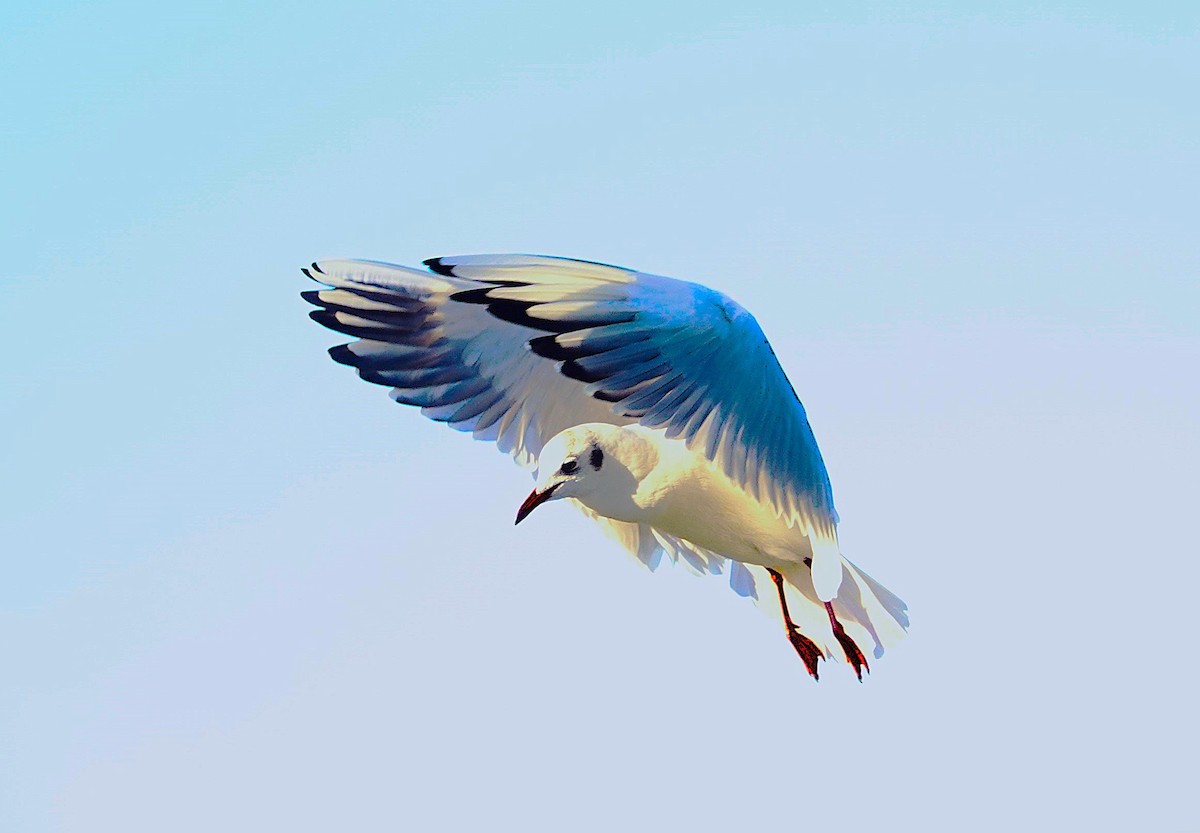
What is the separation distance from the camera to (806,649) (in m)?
6.64

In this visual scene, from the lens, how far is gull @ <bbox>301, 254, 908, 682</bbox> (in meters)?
5.06

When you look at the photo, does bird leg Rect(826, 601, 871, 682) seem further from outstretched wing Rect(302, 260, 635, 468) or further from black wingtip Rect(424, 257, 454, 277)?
black wingtip Rect(424, 257, 454, 277)

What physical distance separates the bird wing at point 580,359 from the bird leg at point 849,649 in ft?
2.64

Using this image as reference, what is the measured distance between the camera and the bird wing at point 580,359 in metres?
5.02

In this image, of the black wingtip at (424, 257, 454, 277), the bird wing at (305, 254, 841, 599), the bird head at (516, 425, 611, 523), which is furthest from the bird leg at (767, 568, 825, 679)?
the black wingtip at (424, 257, 454, 277)

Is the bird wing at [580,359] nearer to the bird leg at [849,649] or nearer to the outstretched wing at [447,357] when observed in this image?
the outstretched wing at [447,357]

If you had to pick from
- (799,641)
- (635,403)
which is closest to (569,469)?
(635,403)

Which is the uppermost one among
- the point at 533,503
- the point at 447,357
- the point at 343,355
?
the point at 447,357

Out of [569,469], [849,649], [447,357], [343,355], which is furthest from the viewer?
[849,649]

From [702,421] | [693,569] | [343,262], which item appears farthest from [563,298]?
[693,569]

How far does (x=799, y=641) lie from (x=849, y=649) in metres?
0.20

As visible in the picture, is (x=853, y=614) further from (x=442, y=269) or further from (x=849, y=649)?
(x=442, y=269)

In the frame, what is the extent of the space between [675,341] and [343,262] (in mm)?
1206

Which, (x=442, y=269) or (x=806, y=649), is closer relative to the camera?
(x=442, y=269)
